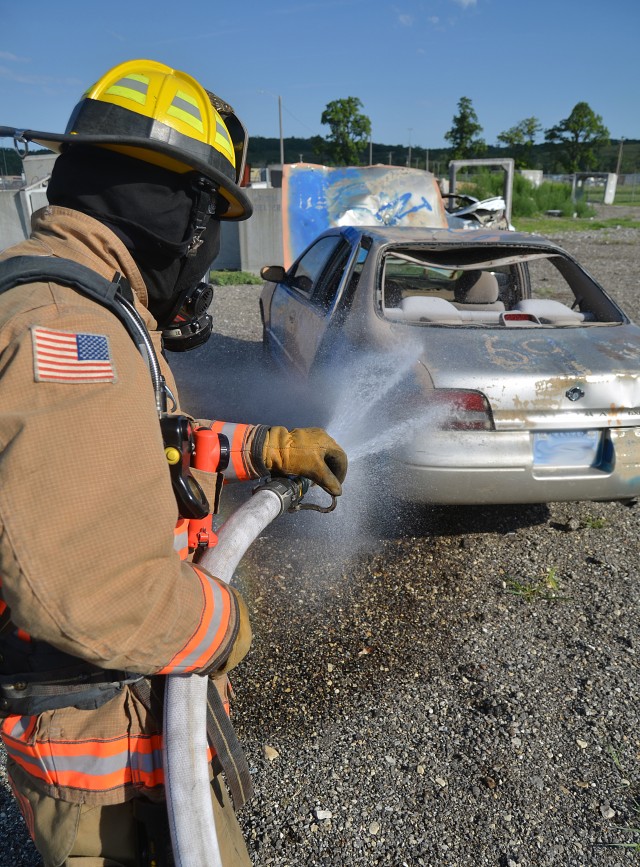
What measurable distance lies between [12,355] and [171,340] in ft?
3.87

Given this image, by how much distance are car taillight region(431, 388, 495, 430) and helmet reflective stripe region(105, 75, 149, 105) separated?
2.28m

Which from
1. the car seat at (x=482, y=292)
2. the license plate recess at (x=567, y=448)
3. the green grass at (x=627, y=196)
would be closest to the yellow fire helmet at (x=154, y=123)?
the license plate recess at (x=567, y=448)

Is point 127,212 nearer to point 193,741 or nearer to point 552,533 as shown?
point 193,741

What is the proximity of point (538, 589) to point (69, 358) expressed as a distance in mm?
3104

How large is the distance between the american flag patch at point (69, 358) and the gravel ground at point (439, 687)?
71.4 inches

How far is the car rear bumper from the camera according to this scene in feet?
11.4

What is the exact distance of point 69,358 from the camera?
0.96m

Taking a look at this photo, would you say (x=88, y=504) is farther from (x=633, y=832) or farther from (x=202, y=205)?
(x=633, y=832)

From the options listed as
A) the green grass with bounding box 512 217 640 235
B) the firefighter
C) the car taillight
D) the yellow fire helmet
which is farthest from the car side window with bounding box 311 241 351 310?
the green grass with bounding box 512 217 640 235

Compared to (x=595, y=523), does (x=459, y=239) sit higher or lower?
higher

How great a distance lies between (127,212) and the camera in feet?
4.47

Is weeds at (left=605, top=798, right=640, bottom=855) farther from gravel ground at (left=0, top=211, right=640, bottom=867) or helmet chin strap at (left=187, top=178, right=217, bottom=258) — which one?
helmet chin strap at (left=187, top=178, right=217, bottom=258)

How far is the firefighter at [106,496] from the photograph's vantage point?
91 centimetres

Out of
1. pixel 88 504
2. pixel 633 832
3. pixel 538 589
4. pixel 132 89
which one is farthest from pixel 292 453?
pixel 538 589
